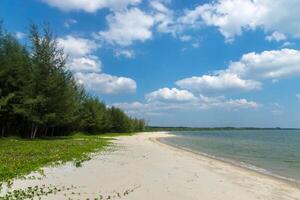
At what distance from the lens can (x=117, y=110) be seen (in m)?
127

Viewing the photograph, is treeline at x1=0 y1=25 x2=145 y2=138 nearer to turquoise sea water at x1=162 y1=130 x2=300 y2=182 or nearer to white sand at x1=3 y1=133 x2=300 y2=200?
turquoise sea water at x1=162 y1=130 x2=300 y2=182

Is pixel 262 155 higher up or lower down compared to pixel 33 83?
lower down

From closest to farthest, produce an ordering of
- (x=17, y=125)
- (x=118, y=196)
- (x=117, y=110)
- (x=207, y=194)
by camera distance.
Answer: (x=118, y=196) → (x=207, y=194) → (x=17, y=125) → (x=117, y=110)

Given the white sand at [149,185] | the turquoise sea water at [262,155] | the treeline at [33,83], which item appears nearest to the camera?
the white sand at [149,185]

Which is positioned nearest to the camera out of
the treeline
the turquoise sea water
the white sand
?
the white sand

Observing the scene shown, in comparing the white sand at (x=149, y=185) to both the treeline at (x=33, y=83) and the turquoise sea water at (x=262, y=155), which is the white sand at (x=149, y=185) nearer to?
the turquoise sea water at (x=262, y=155)

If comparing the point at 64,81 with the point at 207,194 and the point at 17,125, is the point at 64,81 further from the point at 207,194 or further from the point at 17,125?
the point at 207,194

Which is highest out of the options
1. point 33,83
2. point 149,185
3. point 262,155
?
point 33,83

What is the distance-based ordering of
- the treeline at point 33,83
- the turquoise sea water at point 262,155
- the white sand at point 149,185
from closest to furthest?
the white sand at point 149,185 → the turquoise sea water at point 262,155 → the treeline at point 33,83

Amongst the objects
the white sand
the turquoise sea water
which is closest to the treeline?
the turquoise sea water

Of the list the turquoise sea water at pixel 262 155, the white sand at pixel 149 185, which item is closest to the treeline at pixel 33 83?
the turquoise sea water at pixel 262 155

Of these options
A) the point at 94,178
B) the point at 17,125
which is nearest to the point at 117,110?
the point at 17,125

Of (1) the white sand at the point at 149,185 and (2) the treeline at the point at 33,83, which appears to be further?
(2) the treeline at the point at 33,83

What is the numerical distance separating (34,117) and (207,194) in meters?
37.3
